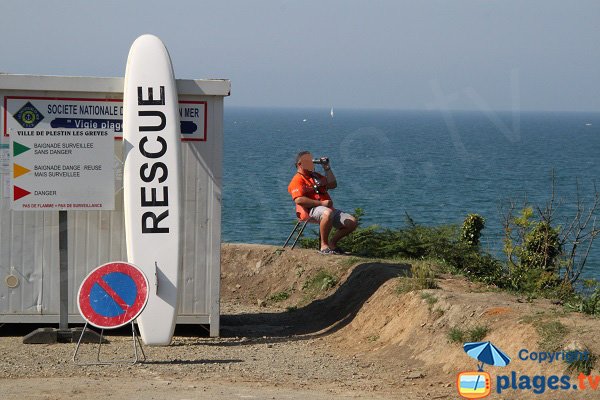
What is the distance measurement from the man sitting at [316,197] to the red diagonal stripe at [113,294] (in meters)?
4.19

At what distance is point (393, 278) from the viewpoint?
1360cm

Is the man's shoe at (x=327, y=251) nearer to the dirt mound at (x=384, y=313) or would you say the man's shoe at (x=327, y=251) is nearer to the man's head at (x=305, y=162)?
the dirt mound at (x=384, y=313)

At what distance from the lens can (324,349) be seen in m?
12.4

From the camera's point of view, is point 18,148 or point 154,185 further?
point 154,185

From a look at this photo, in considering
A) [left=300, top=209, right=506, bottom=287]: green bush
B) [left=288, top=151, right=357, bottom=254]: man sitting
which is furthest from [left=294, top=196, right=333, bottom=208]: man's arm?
[left=300, top=209, right=506, bottom=287]: green bush

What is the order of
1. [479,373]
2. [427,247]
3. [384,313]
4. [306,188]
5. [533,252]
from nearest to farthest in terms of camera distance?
1. [479,373]
2. [384,313]
3. [306,188]
4. [533,252]
5. [427,247]

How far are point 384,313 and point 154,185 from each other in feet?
10.2

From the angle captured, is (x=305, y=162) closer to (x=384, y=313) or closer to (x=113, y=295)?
(x=384, y=313)

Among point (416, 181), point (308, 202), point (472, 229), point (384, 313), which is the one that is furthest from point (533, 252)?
point (416, 181)

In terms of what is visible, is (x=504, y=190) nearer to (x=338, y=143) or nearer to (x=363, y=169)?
(x=363, y=169)

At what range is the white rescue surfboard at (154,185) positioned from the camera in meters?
12.4

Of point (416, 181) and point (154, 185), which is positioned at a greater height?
point (154, 185)

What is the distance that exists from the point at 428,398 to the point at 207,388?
202 cm

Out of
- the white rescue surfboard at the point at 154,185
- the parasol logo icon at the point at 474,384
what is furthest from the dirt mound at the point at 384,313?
the white rescue surfboard at the point at 154,185
